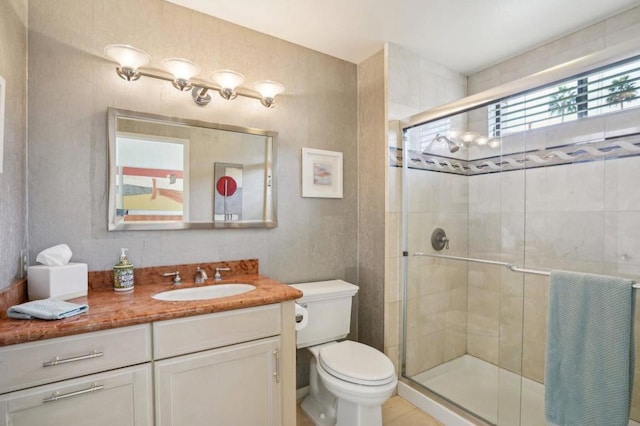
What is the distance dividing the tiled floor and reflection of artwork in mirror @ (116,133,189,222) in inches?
57.7

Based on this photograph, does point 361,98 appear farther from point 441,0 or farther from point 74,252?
point 74,252

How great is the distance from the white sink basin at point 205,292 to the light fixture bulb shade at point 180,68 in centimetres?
115

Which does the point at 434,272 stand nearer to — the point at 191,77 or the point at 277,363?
the point at 277,363

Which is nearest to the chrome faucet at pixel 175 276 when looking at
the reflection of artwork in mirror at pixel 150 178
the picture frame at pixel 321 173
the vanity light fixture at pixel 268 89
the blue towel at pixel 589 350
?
the reflection of artwork in mirror at pixel 150 178

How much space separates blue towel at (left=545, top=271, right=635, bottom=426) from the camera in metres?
1.27

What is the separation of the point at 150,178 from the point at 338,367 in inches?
57.5

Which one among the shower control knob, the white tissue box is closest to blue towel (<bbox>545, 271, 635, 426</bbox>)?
the shower control knob

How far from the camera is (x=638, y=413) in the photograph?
163 centimetres

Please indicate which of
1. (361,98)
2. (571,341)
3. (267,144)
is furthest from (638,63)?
(267,144)

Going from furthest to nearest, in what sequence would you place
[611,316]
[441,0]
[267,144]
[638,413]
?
1. [267,144]
2. [441,0]
3. [638,413]
4. [611,316]

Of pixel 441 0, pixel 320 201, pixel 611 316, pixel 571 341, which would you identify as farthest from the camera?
pixel 320 201

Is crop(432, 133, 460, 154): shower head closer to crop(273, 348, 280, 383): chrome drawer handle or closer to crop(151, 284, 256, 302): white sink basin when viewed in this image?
crop(151, 284, 256, 302): white sink basin

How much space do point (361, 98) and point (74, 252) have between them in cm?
212

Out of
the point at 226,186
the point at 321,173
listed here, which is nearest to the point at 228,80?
the point at 226,186
